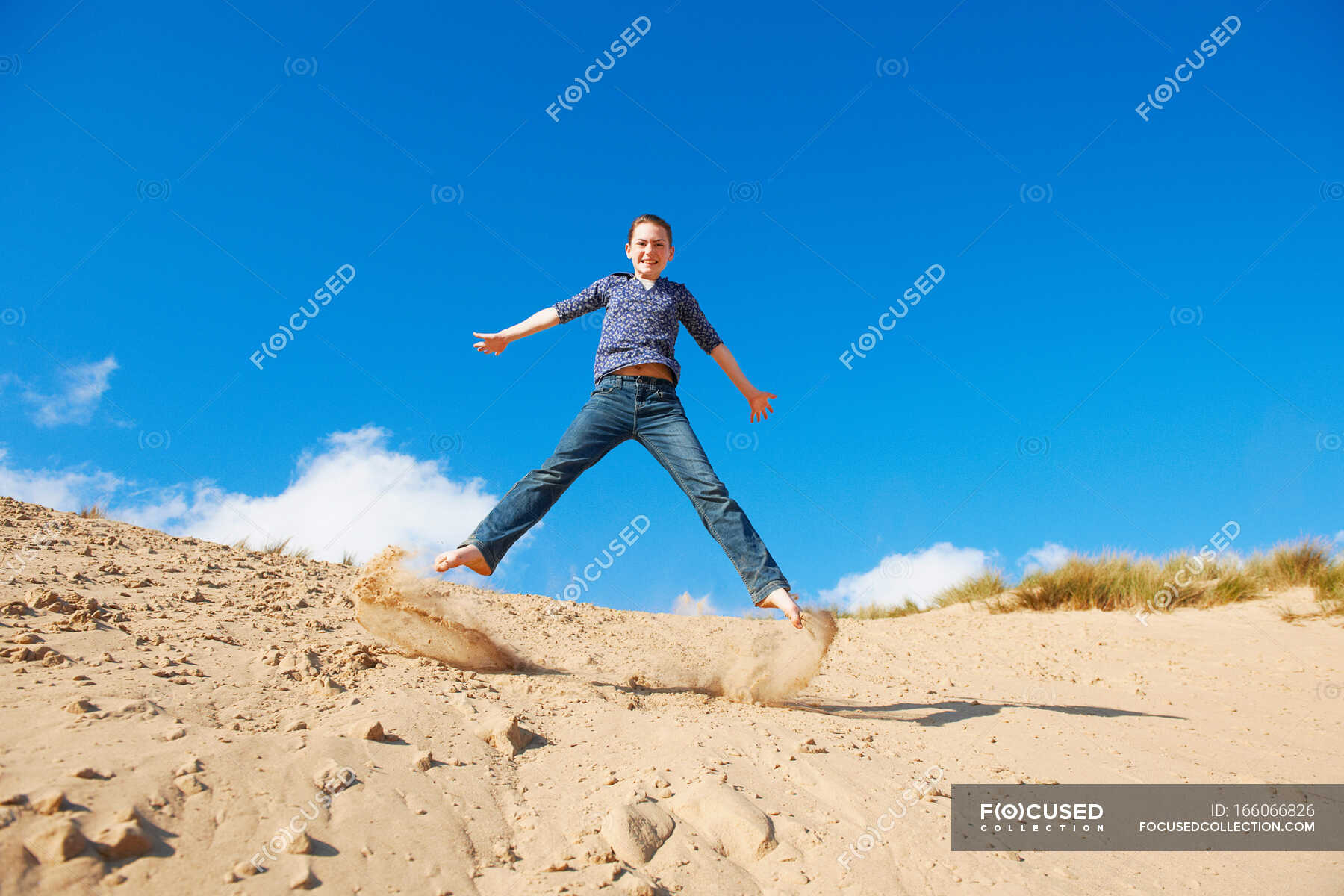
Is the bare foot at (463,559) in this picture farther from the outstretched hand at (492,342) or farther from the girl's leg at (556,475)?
the outstretched hand at (492,342)

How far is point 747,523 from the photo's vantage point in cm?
416

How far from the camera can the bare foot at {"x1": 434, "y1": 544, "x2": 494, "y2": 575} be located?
3908mm

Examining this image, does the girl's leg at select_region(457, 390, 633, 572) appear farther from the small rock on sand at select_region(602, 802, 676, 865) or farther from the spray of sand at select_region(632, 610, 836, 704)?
the small rock on sand at select_region(602, 802, 676, 865)

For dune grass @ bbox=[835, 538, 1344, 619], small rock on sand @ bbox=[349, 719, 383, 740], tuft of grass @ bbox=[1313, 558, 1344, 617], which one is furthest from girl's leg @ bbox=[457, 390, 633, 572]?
tuft of grass @ bbox=[1313, 558, 1344, 617]

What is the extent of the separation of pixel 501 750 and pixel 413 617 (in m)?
1.33

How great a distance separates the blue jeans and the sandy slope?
0.57 metres

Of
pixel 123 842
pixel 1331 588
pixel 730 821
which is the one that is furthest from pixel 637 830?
pixel 1331 588

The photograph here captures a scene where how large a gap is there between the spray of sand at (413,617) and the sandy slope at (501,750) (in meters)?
0.03

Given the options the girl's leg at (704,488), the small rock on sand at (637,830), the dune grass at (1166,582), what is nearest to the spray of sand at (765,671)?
the girl's leg at (704,488)

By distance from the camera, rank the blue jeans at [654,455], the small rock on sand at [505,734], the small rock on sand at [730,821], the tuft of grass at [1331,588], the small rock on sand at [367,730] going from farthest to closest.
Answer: the tuft of grass at [1331,588]
the blue jeans at [654,455]
the small rock on sand at [505,734]
the small rock on sand at [367,730]
the small rock on sand at [730,821]

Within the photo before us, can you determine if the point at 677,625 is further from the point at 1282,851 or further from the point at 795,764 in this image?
the point at 1282,851

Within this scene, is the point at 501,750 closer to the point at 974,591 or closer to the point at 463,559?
the point at 463,559

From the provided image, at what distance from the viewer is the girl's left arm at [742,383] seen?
5.02 m


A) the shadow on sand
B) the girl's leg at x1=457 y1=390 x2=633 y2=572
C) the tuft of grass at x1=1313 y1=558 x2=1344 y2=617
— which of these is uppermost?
the tuft of grass at x1=1313 y1=558 x2=1344 y2=617
